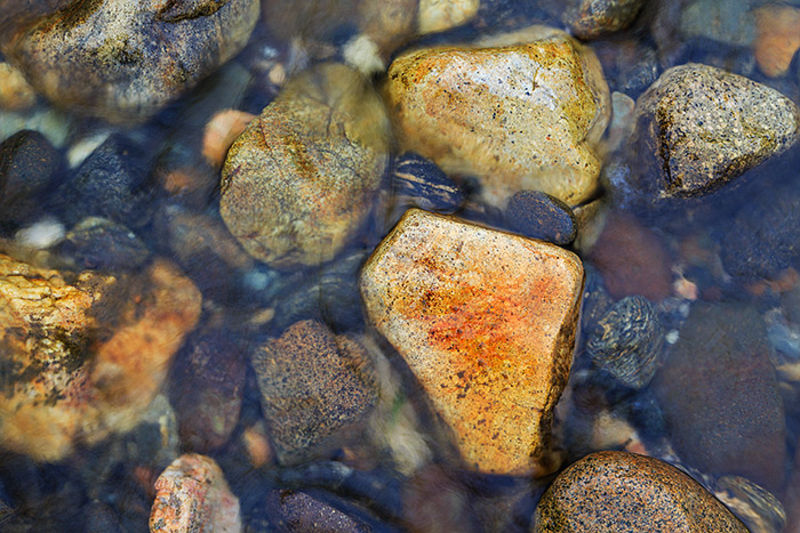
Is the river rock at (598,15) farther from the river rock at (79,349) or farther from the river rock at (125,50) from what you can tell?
the river rock at (79,349)

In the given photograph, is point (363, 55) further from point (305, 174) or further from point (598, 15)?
point (598, 15)

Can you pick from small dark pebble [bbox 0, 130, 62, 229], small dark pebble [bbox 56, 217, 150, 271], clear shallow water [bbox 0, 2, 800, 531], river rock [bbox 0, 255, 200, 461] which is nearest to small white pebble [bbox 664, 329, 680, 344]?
clear shallow water [bbox 0, 2, 800, 531]

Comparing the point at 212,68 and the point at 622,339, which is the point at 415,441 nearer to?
the point at 622,339

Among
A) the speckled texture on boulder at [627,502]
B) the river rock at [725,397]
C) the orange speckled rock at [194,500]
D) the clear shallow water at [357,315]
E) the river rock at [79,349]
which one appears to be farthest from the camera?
the river rock at [725,397]

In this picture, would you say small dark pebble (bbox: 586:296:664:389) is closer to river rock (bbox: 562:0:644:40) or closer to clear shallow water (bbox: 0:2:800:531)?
clear shallow water (bbox: 0:2:800:531)

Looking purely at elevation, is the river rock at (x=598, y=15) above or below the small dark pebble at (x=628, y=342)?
above

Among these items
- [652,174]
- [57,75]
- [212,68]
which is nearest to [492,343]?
[652,174]

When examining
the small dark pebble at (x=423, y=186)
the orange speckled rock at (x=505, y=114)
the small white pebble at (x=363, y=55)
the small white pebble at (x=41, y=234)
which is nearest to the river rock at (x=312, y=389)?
the small dark pebble at (x=423, y=186)
